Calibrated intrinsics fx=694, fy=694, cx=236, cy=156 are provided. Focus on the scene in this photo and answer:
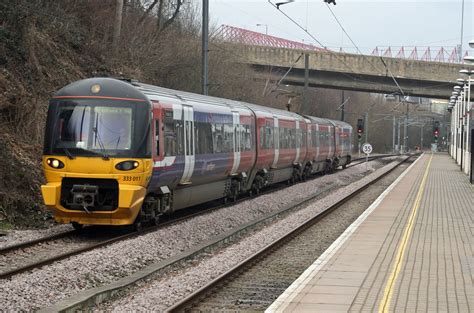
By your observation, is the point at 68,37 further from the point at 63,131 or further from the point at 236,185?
the point at 63,131

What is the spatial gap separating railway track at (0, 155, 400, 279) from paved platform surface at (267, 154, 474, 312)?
398 cm

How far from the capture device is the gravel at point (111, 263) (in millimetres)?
8617

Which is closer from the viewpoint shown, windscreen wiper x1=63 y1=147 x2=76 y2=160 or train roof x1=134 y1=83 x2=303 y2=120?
windscreen wiper x1=63 y1=147 x2=76 y2=160

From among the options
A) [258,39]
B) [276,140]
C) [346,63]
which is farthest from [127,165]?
[346,63]

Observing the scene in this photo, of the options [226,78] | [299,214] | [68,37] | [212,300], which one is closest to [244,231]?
[299,214]

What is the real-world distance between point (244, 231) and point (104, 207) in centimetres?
393

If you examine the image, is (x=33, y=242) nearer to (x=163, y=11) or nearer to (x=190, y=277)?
(x=190, y=277)

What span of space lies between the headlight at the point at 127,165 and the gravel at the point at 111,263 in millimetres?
1359

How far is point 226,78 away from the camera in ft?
147

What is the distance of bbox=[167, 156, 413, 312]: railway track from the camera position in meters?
8.66

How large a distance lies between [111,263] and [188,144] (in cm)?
610

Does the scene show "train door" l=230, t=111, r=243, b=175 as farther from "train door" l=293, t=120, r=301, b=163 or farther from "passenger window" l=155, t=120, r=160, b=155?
"train door" l=293, t=120, r=301, b=163

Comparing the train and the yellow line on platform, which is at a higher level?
the train

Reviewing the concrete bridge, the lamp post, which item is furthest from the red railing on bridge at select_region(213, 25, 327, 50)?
the lamp post
